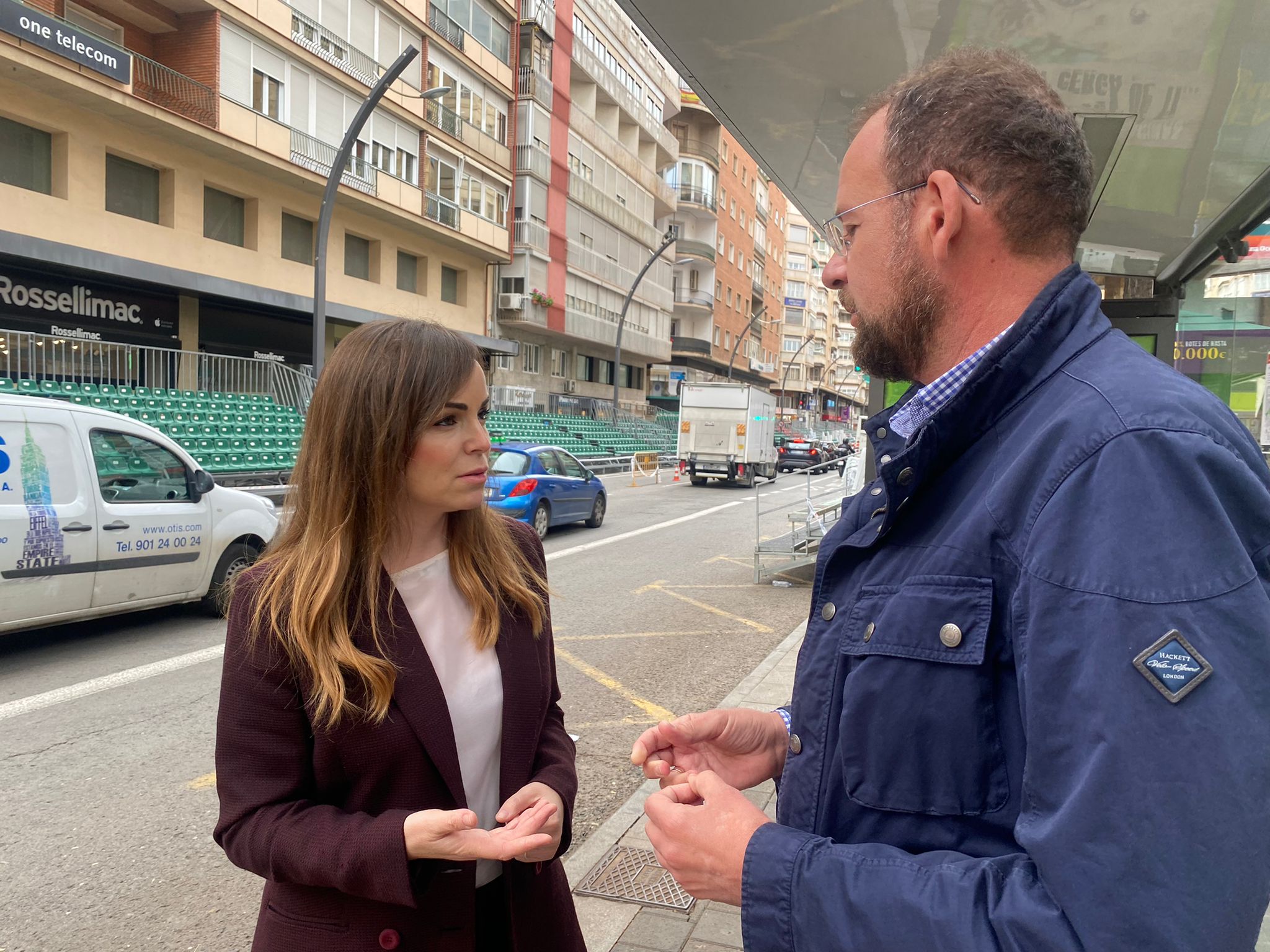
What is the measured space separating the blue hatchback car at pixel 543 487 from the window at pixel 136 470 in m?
5.08

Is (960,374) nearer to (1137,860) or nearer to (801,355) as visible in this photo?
(1137,860)

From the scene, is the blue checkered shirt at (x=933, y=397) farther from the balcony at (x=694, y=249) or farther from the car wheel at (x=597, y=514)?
the balcony at (x=694, y=249)

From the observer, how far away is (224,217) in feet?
72.4

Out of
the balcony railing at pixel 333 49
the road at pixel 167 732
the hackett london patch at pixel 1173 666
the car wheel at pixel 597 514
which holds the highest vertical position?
the balcony railing at pixel 333 49

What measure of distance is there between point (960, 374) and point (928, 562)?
329 millimetres

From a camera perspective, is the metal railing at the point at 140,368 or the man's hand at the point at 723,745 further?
the metal railing at the point at 140,368

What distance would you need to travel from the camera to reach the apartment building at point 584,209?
34406 mm

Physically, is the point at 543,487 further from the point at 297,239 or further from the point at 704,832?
the point at 297,239

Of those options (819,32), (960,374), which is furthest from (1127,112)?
(960,374)

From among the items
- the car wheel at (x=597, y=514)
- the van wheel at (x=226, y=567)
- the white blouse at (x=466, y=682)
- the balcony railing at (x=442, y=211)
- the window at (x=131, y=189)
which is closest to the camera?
the white blouse at (x=466, y=682)

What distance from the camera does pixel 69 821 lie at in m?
3.94

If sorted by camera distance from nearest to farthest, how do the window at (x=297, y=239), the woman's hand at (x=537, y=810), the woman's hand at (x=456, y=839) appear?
1. the woman's hand at (x=456, y=839)
2. the woman's hand at (x=537, y=810)
3. the window at (x=297, y=239)

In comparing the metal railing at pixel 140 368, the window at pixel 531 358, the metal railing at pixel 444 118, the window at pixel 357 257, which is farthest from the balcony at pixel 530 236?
the metal railing at pixel 140 368

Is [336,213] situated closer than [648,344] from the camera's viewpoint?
Yes
